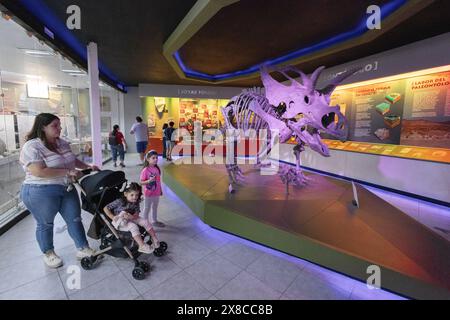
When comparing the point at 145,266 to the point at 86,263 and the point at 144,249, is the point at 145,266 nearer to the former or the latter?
the point at 144,249

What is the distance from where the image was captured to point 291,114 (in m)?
3.80

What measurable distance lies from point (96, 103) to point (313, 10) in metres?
4.47

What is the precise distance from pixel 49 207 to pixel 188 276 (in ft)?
4.92

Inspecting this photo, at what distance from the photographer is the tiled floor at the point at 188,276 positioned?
202 centimetres

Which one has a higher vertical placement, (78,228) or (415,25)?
(415,25)

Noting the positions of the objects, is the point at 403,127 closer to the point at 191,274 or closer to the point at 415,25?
the point at 415,25

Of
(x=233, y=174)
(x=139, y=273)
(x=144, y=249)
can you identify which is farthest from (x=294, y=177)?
(x=139, y=273)

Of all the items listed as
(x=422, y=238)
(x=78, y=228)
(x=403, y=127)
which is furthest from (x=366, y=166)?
(x=78, y=228)

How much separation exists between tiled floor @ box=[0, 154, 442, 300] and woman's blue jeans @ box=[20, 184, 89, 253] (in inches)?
12.3

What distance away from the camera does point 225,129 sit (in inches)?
192

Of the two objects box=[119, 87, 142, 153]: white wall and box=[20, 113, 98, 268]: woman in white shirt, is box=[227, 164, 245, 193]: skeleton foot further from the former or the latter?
box=[119, 87, 142, 153]: white wall

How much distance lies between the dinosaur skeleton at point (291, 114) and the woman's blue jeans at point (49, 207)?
2.09 meters

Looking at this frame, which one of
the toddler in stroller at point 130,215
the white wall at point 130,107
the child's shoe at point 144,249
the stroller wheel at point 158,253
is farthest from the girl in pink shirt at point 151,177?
the white wall at point 130,107

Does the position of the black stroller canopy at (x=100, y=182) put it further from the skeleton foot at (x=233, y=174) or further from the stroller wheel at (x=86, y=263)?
the skeleton foot at (x=233, y=174)
